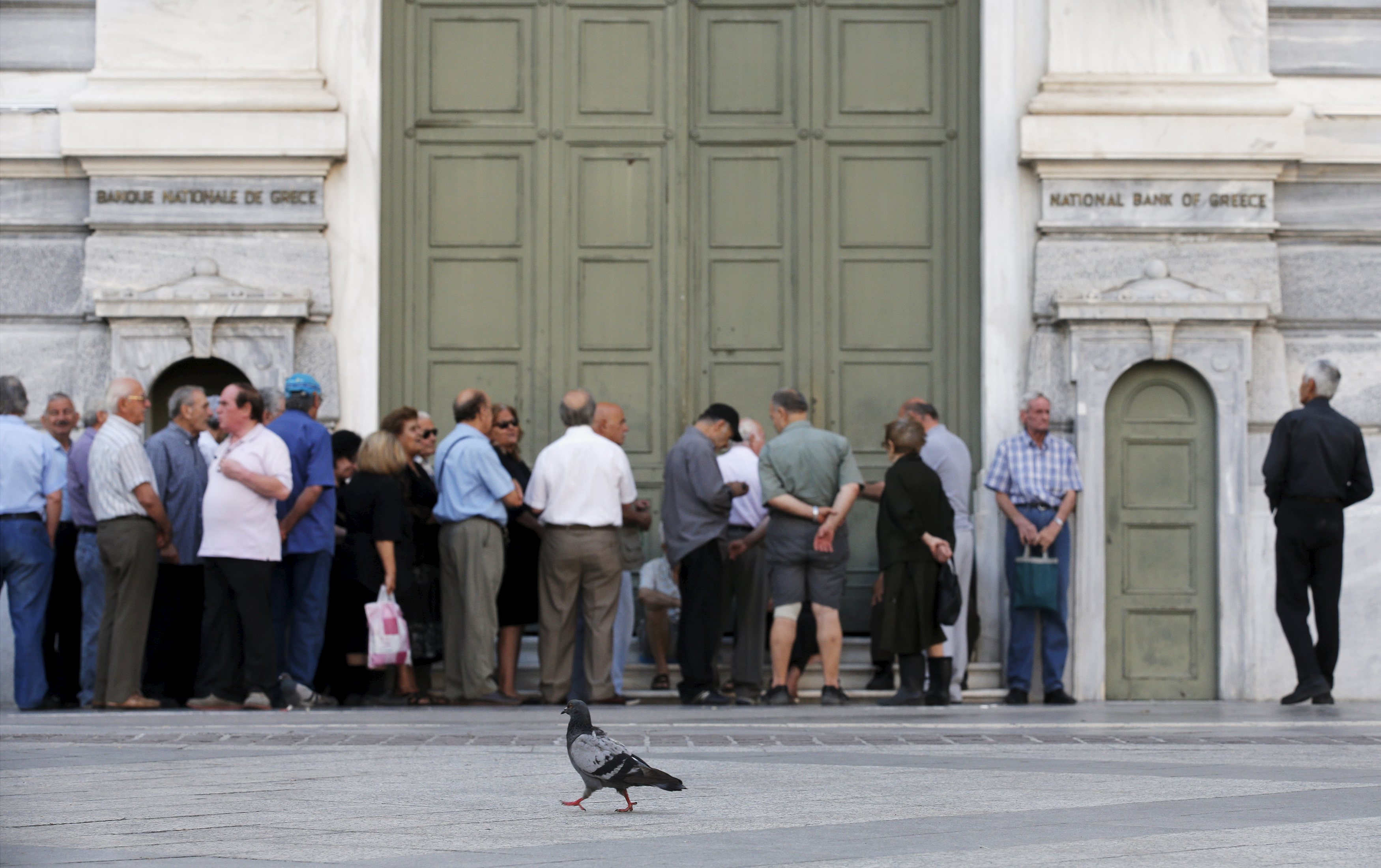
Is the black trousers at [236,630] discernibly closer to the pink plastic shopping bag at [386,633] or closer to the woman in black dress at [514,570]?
the pink plastic shopping bag at [386,633]

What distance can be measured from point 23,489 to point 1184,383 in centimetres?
724

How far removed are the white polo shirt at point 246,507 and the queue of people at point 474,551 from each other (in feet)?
0.05

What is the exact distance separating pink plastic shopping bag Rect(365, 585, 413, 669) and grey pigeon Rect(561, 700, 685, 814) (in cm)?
498

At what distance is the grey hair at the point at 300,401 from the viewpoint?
11.1 m

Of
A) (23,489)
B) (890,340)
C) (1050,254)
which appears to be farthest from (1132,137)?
(23,489)

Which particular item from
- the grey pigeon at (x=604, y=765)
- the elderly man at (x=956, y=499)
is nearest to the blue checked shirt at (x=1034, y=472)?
the elderly man at (x=956, y=499)

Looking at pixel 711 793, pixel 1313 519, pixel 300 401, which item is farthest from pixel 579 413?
pixel 711 793

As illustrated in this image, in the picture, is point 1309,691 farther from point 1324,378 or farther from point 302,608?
point 302,608

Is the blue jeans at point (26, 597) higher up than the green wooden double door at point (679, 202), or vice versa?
the green wooden double door at point (679, 202)

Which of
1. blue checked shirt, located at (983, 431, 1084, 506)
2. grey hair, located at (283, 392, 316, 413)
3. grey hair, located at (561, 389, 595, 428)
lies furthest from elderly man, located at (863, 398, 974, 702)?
grey hair, located at (283, 392, 316, 413)

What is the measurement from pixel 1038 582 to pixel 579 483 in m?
2.86

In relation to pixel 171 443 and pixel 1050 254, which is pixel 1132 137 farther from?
pixel 171 443

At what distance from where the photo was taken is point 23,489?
424 inches

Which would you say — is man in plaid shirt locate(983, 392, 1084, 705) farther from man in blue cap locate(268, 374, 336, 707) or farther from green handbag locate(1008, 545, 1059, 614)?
man in blue cap locate(268, 374, 336, 707)
